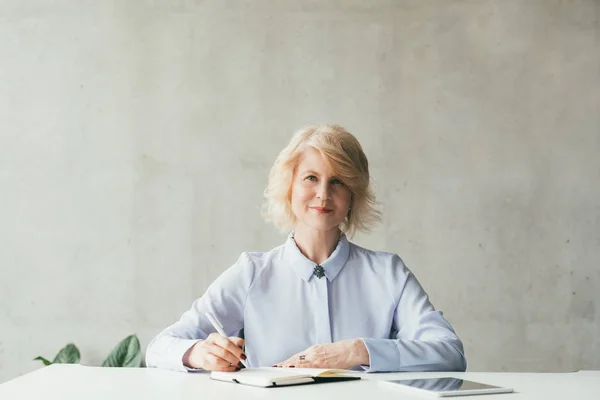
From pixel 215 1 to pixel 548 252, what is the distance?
218 centimetres

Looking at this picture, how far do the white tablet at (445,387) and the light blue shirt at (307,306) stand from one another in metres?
0.52

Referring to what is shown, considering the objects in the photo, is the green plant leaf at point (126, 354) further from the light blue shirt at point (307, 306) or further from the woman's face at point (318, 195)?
the woman's face at point (318, 195)

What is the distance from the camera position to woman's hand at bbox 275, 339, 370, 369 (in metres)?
2.05

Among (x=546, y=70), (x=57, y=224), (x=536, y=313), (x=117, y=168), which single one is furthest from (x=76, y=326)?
(x=546, y=70)

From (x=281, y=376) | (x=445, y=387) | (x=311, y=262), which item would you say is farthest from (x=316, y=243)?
(x=445, y=387)

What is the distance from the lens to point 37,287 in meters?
4.12

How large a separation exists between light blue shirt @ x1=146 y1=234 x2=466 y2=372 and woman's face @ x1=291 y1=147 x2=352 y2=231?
0.10 meters

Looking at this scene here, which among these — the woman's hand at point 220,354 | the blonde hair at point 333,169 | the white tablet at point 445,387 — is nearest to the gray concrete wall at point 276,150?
the blonde hair at point 333,169

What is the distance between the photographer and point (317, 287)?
7.97 feet

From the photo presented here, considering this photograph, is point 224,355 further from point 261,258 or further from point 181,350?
point 261,258

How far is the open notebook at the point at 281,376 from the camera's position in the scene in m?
1.73

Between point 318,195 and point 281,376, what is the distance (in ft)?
2.56

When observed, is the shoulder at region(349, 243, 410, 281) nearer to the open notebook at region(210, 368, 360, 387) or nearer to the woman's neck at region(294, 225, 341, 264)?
the woman's neck at region(294, 225, 341, 264)

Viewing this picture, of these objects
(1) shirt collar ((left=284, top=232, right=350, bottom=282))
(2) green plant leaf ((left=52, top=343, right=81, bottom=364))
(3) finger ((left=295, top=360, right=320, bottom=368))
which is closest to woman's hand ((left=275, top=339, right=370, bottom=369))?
(3) finger ((left=295, top=360, right=320, bottom=368))
